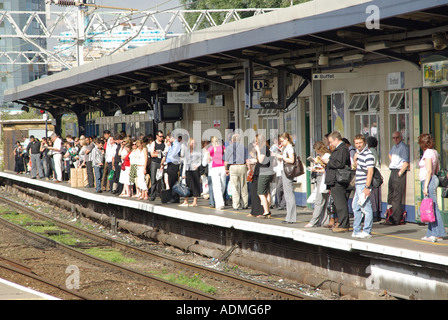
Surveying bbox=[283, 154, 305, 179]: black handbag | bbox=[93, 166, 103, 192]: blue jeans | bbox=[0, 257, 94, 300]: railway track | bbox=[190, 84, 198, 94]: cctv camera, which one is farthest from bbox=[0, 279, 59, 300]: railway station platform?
bbox=[190, 84, 198, 94]: cctv camera

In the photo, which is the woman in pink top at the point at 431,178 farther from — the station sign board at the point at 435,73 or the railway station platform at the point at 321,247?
the station sign board at the point at 435,73

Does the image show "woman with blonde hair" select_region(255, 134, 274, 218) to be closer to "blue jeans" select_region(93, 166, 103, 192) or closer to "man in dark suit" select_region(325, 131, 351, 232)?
"man in dark suit" select_region(325, 131, 351, 232)

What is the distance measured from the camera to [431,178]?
982cm

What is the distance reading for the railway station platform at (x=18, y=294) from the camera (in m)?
8.48

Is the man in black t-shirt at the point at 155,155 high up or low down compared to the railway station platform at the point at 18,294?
up

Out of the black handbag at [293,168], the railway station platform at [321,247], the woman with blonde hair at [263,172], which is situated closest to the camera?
the railway station platform at [321,247]

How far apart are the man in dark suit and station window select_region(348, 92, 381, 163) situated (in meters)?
2.21

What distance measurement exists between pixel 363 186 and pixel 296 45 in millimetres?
4216

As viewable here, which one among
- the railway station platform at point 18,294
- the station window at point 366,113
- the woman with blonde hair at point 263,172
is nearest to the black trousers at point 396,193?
the station window at point 366,113

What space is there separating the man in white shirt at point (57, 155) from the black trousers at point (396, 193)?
48.5 ft

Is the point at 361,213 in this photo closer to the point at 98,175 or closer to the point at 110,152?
the point at 110,152

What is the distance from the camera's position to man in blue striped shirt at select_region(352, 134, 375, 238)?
33.5 ft
